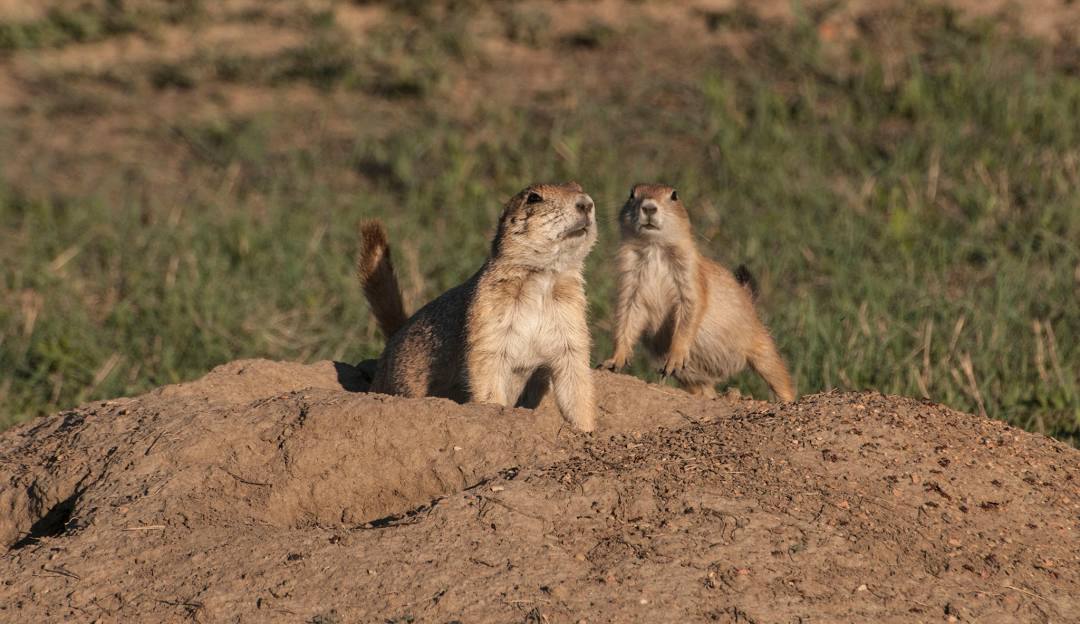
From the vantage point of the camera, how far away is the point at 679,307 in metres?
6.38

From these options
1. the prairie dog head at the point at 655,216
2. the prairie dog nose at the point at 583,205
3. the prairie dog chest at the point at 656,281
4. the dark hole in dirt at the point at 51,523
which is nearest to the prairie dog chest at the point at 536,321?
the prairie dog nose at the point at 583,205

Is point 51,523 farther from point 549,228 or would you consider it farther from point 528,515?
point 549,228

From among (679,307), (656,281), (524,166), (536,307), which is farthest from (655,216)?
(524,166)

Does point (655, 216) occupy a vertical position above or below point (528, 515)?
above

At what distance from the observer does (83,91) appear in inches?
457

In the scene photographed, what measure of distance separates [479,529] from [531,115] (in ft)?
22.7

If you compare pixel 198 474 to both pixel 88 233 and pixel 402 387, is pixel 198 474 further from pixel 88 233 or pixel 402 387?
pixel 88 233

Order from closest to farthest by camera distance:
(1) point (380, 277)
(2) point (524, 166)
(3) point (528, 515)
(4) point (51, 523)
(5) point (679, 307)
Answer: (3) point (528, 515)
(4) point (51, 523)
(1) point (380, 277)
(5) point (679, 307)
(2) point (524, 166)

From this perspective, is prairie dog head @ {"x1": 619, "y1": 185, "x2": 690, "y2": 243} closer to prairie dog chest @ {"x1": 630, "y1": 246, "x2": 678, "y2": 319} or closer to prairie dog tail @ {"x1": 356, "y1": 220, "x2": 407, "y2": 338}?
prairie dog chest @ {"x1": 630, "y1": 246, "x2": 678, "y2": 319}

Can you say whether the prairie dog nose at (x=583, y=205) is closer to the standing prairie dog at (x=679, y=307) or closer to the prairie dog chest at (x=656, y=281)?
the standing prairie dog at (x=679, y=307)

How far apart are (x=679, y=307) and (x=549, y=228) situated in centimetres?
154

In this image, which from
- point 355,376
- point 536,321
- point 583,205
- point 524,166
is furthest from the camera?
point 524,166

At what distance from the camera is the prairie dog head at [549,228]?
496 cm

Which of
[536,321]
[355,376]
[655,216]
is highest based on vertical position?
[655,216]
